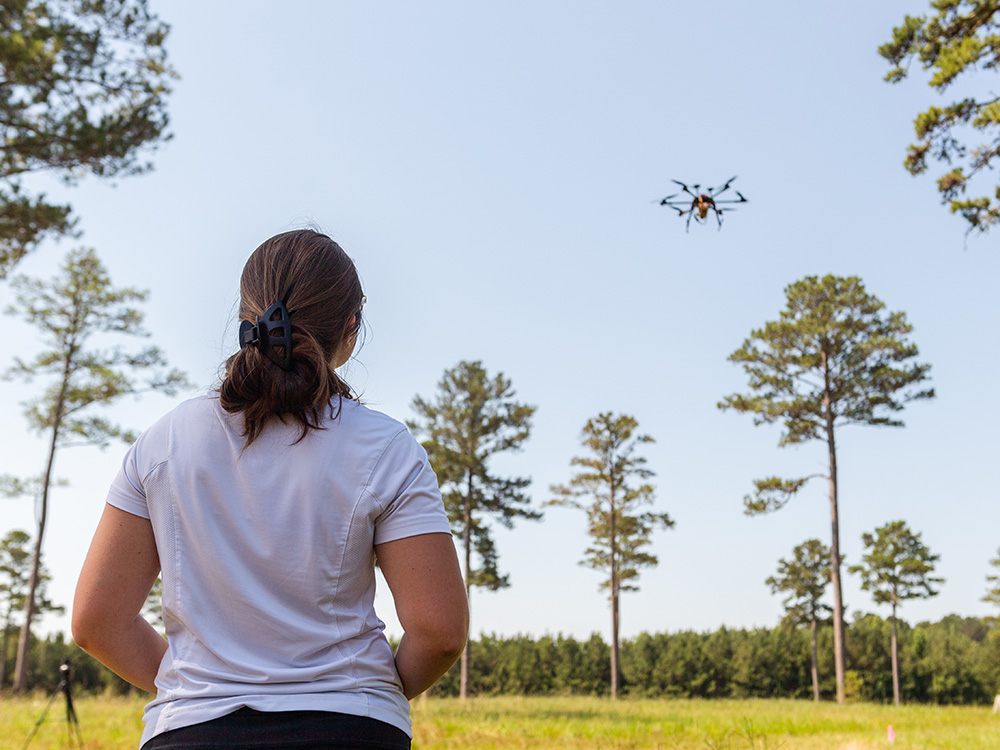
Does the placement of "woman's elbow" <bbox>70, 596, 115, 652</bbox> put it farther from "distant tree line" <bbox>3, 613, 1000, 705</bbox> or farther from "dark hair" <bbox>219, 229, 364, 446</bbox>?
"distant tree line" <bbox>3, 613, 1000, 705</bbox>

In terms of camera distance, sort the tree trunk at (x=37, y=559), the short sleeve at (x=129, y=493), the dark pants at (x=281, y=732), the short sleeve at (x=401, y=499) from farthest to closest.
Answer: the tree trunk at (x=37, y=559) < the short sleeve at (x=129, y=493) < the short sleeve at (x=401, y=499) < the dark pants at (x=281, y=732)

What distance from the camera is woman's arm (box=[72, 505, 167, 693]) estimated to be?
1522 mm

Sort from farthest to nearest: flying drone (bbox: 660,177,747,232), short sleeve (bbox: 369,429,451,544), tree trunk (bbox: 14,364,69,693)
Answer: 1. tree trunk (bbox: 14,364,69,693)
2. flying drone (bbox: 660,177,747,232)
3. short sleeve (bbox: 369,429,451,544)

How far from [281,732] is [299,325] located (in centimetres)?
70

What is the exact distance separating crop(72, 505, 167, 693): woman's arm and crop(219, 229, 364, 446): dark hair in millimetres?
320

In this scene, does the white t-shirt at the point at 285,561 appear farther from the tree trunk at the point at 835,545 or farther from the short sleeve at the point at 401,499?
the tree trunk at the point at 835,545

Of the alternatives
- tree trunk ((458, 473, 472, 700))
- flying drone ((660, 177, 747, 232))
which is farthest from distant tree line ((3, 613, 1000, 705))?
flying drone ((660, 177, 747, 232))

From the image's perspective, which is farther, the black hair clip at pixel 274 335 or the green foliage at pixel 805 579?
the green foliage at pixel 805 579

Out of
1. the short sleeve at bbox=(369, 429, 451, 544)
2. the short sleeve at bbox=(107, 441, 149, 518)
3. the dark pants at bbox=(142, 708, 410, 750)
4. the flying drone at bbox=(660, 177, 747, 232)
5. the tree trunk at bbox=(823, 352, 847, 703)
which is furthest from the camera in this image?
the tree trunk at bbox=(823, 352, 847, 703)

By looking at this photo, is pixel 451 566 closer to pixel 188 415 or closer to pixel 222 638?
pixel 222 638

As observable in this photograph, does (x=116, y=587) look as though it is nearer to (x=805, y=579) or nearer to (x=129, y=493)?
(x=129, y=493)

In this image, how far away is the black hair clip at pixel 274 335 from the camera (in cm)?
146

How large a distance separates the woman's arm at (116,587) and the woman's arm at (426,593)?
1.55ft

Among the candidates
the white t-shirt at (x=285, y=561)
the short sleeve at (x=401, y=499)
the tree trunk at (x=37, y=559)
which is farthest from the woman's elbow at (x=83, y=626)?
the tree trunk at (x=37, y=559)
